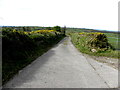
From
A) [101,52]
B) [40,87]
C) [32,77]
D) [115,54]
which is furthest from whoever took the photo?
[101,52]

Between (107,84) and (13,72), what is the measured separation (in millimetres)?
3665

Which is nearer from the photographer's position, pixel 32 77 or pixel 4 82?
pixel 4 82

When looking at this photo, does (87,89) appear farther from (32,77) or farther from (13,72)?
(13,72)

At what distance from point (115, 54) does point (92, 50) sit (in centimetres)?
184

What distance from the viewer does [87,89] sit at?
2904 millimetres

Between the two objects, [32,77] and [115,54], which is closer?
[32,77]

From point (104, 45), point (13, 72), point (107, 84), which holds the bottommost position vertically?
point (107, 84)

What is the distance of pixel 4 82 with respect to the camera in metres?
3.02

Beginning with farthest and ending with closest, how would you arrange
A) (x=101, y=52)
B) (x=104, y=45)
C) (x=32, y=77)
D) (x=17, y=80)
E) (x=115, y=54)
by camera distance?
(x=104, y=45)
(x=101, y=52)
(x=115, y=54)
(x=32, y=77)
(x=17, y=80)

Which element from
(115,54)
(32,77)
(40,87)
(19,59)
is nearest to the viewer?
(40,87)

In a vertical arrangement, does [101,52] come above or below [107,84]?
above

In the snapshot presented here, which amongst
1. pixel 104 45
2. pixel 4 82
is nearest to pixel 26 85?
pixel 4 82

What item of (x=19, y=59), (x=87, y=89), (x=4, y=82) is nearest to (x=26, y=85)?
(x=4, y=82)

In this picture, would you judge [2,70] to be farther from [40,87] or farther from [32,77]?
[40,87]
